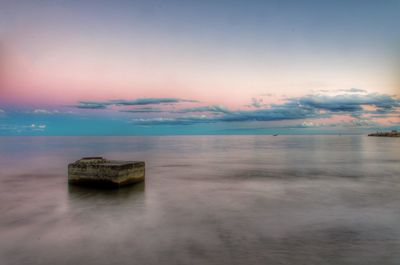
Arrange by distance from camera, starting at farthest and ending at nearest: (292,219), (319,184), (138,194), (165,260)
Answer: (319,184) < (138,194) < (292,219) < (165,260)

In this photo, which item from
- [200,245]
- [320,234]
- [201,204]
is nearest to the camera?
[200,245]

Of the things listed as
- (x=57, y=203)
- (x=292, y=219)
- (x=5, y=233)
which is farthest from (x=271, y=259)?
(x=57, y=203)

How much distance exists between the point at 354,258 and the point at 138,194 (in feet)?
36.2

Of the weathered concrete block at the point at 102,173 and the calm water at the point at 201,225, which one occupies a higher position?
the weathered concrete block at the point at 102,173

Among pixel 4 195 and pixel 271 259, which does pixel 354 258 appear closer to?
pixel 271 259

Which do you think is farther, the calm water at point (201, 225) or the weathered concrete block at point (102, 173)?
the weathered concrete block at point (102, 173)

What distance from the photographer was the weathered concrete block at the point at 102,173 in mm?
16812

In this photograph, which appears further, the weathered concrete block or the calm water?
the weathered concrete block

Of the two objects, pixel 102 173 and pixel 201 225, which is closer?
pixel 201 225

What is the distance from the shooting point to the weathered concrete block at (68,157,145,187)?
16812 mm

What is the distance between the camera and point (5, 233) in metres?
10.5

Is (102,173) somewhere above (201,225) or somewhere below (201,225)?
above

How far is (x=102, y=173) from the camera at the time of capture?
55.5 feet

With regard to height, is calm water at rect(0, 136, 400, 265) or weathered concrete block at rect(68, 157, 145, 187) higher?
weathered concrete block at rect(68, 157, 145, 187)
